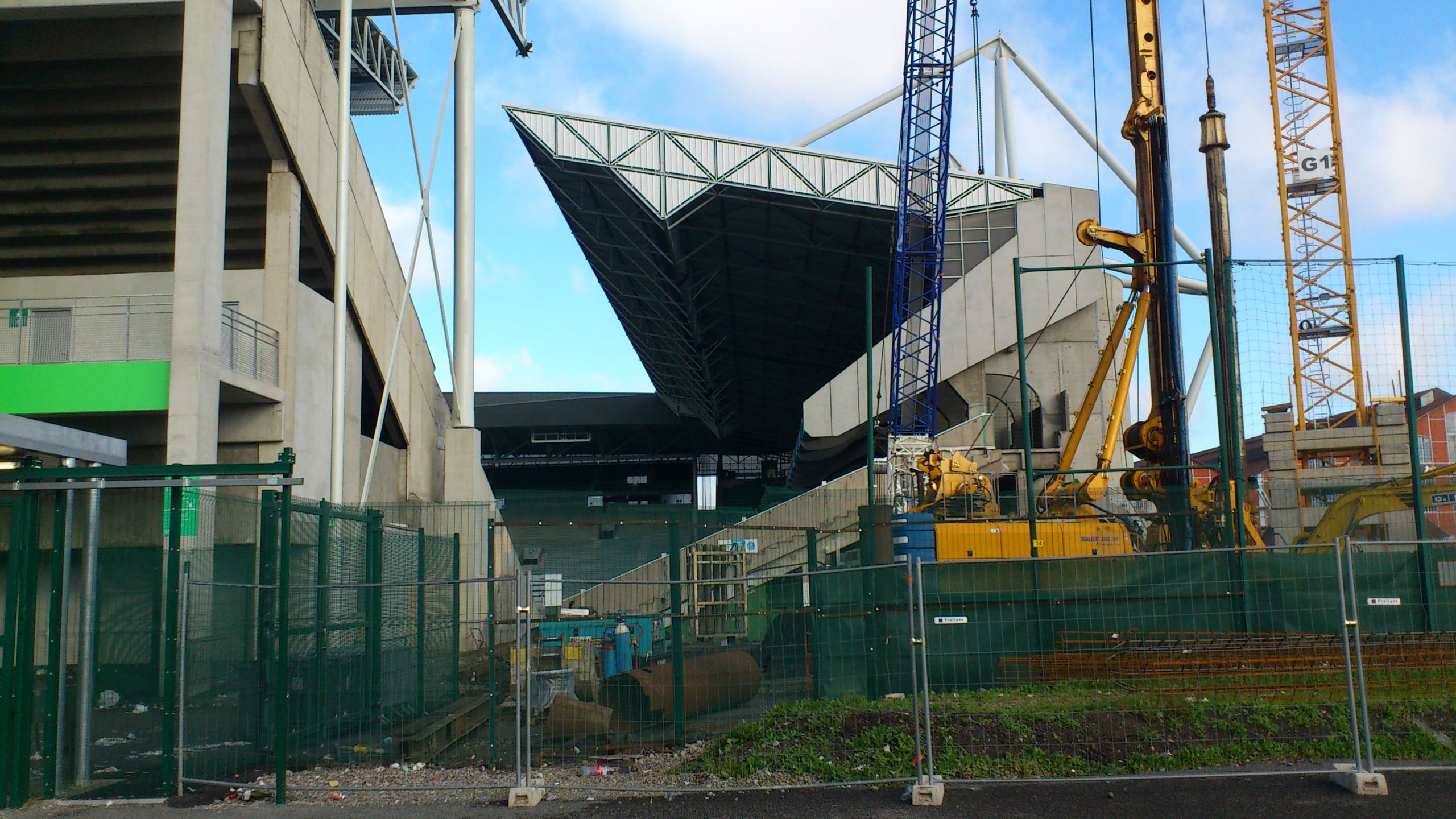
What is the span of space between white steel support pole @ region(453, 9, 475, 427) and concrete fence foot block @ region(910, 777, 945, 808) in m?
21.5

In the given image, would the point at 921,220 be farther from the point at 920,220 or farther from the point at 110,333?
the point at 110,333

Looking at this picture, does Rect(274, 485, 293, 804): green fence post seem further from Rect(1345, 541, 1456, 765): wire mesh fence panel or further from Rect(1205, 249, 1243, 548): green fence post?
Rect(1205, 249, 1243, 548): green fence post

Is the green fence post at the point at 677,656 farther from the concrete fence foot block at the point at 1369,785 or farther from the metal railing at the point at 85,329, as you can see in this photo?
the metal railing at the point at 85,329

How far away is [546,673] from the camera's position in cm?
1055

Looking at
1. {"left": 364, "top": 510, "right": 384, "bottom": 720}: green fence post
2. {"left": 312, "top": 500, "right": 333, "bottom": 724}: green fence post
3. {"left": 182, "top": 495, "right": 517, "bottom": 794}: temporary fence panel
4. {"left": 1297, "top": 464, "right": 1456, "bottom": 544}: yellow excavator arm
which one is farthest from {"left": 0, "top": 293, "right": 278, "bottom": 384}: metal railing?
{"left": 1297, "top": 464, "right": 1456, "bottom": 544}: yellow excavator arm

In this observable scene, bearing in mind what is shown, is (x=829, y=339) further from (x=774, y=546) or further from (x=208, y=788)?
(x=208, y=788)

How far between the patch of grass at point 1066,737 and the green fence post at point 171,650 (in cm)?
416

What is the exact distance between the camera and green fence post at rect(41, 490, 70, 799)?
28.9ft

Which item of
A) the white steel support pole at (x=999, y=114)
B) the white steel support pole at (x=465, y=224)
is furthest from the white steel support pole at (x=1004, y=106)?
the white steel support pole at (x=465, y=224)

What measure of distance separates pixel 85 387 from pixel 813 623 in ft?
42.8

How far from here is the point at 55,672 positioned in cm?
888

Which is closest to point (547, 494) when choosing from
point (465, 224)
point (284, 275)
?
point (465, 224)

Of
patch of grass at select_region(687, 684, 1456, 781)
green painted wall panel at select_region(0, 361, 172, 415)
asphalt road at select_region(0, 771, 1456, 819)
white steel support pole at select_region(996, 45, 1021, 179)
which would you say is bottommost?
asphalt road at select_region(0, 771, 1456, 819)

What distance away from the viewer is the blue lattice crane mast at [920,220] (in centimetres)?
3769
